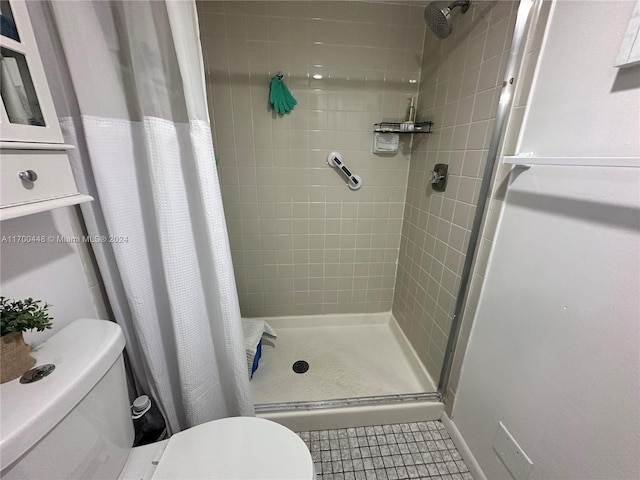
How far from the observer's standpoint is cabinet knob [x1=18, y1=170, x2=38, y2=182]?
1.60 ft

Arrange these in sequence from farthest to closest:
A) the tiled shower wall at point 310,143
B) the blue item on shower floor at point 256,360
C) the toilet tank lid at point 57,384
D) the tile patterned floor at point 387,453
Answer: the blue item on shower floor at point 256,360 < the tiled shower wall at point 310,143 < the tile patterned floor at point 387,453 < the toilet tank lid at point 57,384

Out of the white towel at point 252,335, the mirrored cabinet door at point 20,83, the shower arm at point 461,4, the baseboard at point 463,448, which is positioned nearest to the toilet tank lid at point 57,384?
the mirrored cabinet door at point 20,83

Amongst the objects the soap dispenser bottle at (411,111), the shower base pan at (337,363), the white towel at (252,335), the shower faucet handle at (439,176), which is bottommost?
the shower base pan at (337,363)

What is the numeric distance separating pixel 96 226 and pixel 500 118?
1310mm

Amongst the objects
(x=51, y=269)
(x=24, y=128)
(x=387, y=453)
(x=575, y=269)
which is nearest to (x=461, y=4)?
(x=575, y=269)

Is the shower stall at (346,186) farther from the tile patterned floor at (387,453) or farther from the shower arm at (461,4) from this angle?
the tile patterned floor at (387,453)

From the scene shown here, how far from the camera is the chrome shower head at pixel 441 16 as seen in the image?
0.99m

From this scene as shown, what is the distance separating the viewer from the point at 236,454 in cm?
70

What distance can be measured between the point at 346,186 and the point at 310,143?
338mm

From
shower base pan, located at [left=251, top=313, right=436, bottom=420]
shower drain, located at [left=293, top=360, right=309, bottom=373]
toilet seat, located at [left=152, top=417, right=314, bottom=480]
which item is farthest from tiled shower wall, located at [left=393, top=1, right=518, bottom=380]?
toilet seat, located at [left=152, top=417, right=314, bottom=480]

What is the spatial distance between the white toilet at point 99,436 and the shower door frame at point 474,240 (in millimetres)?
503

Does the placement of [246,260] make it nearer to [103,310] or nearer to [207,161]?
[103,310]

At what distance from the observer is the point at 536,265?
73 cm

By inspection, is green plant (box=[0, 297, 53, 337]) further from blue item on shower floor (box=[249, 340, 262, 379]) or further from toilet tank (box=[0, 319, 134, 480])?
blue item on shower floor (box=[249, 340, 262, 379])
